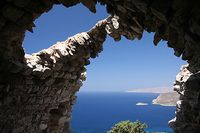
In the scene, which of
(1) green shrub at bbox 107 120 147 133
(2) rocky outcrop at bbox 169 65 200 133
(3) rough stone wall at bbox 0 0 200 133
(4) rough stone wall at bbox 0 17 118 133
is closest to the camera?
(3) rough stone wall at bbox 0 0 200 133

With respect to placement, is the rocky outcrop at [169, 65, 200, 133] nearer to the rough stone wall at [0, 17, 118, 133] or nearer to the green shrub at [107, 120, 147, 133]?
the rough stone wall at [0, 17, 118, 133]

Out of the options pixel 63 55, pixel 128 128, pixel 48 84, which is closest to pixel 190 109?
pixel 63 55

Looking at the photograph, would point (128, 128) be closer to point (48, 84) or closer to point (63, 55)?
point (48, 84)

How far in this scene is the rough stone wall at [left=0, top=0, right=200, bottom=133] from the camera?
5.53 meters

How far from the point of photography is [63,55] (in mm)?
11547

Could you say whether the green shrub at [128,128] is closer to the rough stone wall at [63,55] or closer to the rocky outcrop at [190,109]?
the rough stone wall at [63,55]

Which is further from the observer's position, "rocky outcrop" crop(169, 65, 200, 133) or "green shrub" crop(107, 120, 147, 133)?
"green shrub" crop(107, 120, 147, 133)

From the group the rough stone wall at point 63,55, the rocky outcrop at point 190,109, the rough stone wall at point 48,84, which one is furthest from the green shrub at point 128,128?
the rocky outcrop at point 190,109

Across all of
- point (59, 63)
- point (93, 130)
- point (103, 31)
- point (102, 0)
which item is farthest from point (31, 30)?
point (93, 130)

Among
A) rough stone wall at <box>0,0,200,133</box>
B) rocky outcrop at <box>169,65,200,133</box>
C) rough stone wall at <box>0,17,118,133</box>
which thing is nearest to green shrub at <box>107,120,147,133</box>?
rough stone wall at <box>0,0,200,133</box>

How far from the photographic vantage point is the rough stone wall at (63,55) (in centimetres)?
553

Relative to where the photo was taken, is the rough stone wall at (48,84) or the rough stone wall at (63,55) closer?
the rough stone wall at (63,55)

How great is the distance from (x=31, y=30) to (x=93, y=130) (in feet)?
232

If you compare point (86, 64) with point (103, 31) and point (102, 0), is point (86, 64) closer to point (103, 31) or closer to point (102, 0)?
point (103, 31)
